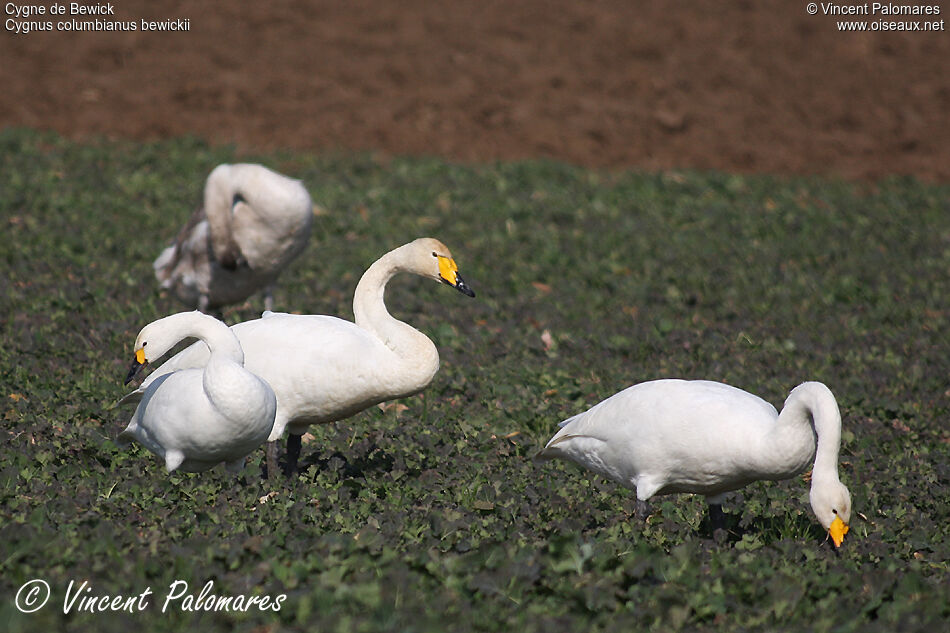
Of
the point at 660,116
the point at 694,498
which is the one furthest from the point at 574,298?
the point at 660,116

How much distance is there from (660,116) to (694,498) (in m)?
11.9

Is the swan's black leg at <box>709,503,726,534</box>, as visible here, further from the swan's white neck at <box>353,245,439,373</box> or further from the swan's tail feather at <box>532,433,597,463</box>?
the swan's white neck at <box>353,245,439,373</box>

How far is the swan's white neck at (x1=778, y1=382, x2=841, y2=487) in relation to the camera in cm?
513

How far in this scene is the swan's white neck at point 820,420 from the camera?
5.13 m

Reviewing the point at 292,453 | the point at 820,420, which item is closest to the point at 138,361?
the point at 292,453

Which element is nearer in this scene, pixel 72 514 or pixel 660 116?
pixel 72 514

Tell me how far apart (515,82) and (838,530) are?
1389 centimetres

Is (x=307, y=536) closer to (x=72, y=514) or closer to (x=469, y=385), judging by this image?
(x=72, y=514)

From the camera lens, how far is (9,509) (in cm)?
491

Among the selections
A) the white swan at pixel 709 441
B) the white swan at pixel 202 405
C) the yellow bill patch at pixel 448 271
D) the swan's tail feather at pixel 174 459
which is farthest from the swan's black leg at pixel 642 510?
the swan's tail feather at pixel 174 459

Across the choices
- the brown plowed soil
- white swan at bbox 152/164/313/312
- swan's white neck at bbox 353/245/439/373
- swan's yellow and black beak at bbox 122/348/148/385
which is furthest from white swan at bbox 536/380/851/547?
the brown plowed soil

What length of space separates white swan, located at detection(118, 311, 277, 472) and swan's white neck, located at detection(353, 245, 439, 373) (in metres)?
0.82

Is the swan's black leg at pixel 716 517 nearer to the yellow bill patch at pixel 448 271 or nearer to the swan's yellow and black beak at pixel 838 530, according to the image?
the swan's yellow and black beak at pixel 838 530

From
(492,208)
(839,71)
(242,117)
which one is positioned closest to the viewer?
(492,208)
